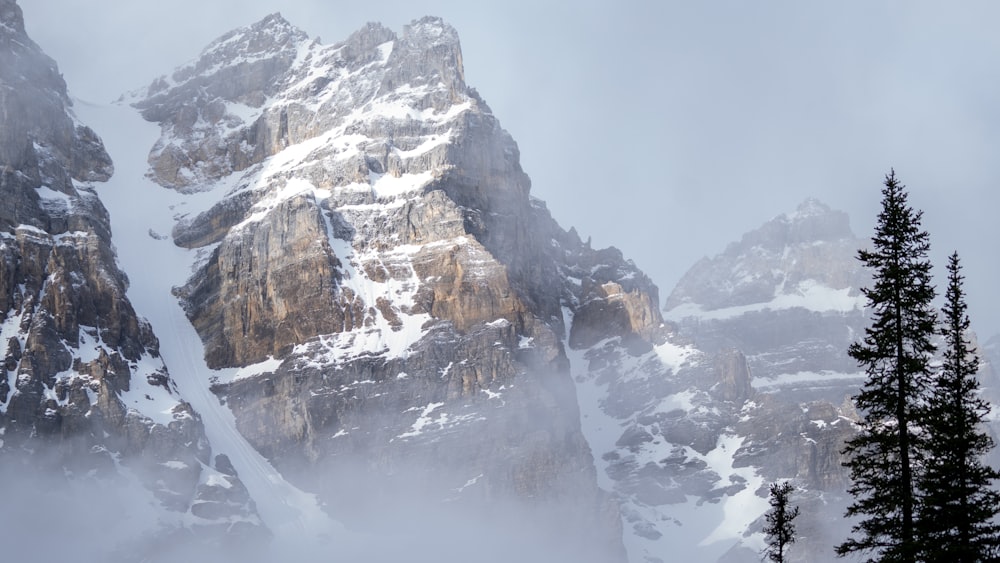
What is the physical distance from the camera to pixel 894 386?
158 ft

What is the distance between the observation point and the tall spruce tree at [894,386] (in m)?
46.7

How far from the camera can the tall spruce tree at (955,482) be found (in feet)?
152

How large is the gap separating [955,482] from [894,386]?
4.04 m

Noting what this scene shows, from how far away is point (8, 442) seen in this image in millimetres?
194375

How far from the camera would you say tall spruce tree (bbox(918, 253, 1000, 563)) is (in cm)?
4634

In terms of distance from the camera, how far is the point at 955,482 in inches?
1879

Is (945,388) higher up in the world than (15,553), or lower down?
higher up

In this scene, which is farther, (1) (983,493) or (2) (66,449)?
(2) (66,449)

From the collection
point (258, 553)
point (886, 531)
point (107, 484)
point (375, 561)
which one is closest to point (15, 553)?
point (107, 484)

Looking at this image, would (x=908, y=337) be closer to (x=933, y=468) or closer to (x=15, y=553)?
(x=933, y=468)

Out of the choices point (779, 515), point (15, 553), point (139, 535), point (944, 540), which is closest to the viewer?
point (944, 540)

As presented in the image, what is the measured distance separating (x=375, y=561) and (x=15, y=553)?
168 feet

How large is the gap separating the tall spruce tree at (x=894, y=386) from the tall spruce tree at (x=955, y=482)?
594 millimetres

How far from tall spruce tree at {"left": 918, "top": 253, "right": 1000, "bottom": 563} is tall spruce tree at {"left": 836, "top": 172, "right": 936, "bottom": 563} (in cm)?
59
